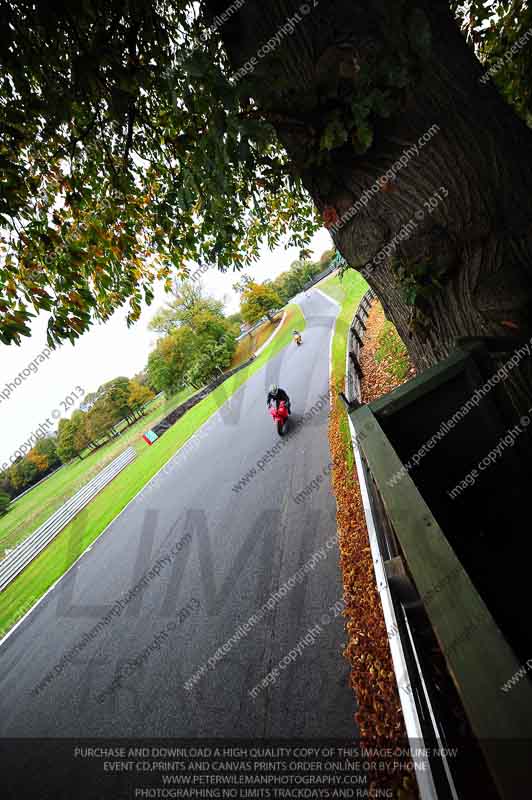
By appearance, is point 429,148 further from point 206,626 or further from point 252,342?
point 252,342

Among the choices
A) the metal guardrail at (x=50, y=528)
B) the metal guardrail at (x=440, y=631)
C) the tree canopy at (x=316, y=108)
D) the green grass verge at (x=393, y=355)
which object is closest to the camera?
the metal guardrail at (x=440, y=631)

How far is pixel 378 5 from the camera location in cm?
171

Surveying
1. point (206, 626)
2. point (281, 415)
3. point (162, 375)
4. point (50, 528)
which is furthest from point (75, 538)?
point (162, 375)

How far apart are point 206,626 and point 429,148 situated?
577cm

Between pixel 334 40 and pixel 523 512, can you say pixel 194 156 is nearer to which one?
pixel 334 40

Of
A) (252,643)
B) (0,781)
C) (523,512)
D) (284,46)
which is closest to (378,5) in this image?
(284,46)

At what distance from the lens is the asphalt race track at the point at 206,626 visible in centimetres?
326

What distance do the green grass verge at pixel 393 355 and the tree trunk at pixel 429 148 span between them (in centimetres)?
475

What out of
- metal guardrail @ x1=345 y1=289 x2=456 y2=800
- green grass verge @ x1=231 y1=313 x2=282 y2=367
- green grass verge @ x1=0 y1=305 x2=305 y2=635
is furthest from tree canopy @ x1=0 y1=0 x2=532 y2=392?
green grass verge @ x1=231 y1=313 x2=282 y2=367

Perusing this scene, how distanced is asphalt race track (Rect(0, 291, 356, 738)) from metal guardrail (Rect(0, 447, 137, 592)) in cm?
566

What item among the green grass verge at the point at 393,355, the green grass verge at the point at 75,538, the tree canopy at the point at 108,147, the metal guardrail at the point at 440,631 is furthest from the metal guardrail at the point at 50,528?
Result: the green grass verge at the point at 393,355

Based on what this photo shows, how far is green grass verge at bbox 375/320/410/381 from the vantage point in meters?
7.40

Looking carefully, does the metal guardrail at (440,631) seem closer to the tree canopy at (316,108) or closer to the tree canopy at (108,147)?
the tree canopy at (316,108)

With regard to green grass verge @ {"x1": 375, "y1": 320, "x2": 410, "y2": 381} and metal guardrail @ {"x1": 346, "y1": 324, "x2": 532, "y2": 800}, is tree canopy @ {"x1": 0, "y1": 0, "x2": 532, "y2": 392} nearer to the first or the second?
metal guardrail @ {"x1": 346, "y1": 324, "x2": 532, "y2": 800}
